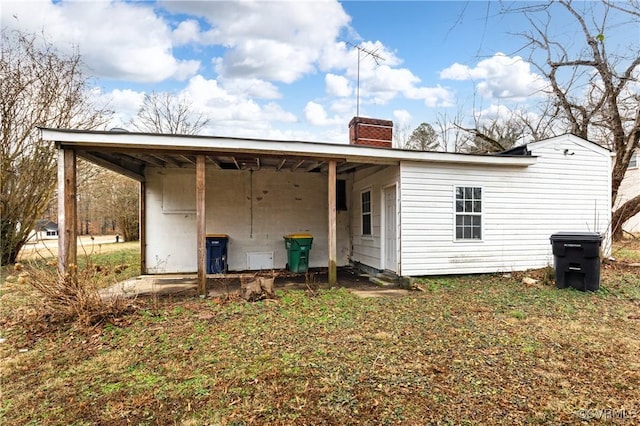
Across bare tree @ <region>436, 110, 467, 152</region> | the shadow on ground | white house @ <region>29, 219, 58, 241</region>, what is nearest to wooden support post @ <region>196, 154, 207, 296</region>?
the shadow on ground

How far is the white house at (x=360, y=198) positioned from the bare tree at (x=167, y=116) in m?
16.2

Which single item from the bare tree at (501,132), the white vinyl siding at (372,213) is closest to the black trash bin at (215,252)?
the white vinyl siding at (372,213)

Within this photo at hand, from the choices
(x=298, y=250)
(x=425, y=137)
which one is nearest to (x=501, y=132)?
(x=425, y=137)

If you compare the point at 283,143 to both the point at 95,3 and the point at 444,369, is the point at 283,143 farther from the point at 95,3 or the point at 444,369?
the point at 95,3

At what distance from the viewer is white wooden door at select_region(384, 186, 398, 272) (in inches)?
281

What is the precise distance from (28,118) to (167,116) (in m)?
14.3

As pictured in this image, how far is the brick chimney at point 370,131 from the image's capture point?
7668 millimetres

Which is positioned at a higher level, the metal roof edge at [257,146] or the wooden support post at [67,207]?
the metal roof edge at [257,146]

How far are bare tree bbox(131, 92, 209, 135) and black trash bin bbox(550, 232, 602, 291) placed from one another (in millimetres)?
22156

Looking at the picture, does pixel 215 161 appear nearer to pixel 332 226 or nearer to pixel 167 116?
pixel 332 226

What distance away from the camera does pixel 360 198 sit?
8938 mm

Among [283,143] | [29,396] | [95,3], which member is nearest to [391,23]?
[283,143]

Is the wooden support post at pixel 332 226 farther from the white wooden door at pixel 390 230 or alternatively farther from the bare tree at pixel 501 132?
the bare tree at pixel 501 132

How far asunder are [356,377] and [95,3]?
8552mm
